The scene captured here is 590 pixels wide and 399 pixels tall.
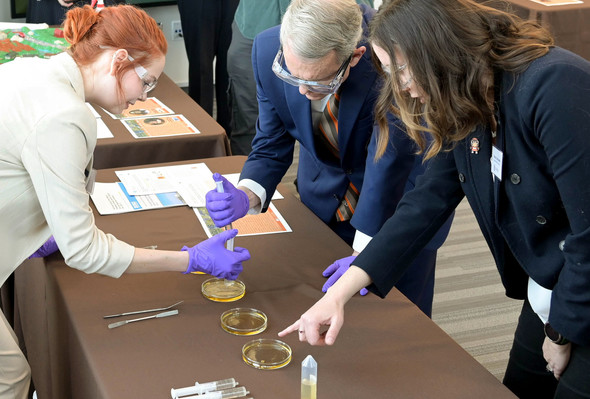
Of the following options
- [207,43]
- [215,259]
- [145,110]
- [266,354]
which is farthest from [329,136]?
[207,43]

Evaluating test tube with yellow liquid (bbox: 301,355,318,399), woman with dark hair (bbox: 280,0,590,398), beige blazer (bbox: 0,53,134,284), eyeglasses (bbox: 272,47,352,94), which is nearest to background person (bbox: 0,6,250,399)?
beige blazer (bbox: 0,53,134,284)

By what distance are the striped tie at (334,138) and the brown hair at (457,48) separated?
657 mm

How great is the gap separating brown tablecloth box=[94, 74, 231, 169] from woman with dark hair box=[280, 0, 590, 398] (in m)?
1.42

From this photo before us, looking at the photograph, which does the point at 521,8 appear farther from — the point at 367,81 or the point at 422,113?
the point at 422,113

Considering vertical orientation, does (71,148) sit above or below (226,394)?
above

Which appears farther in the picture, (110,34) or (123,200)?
(123,200)

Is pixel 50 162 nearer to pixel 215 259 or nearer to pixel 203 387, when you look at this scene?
pixel 215 259

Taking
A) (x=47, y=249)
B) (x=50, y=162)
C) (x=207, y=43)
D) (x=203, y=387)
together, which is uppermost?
(x=50, y=162)

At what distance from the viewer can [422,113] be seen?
154 cm

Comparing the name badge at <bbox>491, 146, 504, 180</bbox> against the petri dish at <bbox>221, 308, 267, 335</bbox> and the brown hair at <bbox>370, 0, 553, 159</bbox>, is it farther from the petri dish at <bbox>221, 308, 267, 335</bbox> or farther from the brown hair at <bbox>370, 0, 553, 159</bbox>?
the petri dish at <bbox>221, 308, 267, 335</bbox>

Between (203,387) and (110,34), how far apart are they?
0.79 m

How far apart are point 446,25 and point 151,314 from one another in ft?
2.98

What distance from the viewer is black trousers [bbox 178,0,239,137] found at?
182 inches

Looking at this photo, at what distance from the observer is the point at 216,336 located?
1.67 metres
